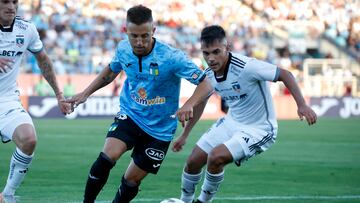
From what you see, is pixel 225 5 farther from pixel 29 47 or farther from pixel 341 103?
pixel 29 47

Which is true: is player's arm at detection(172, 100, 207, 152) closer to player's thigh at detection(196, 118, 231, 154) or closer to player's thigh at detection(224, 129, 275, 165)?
player's thigh at detection(196, 118, 231, 154)

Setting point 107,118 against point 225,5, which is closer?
point 107,118

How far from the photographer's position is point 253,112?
32.7 ft

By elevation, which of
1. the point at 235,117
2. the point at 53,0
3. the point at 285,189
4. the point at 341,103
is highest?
the point at 235,117

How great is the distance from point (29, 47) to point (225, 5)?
32.0 m

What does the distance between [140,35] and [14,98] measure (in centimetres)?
202

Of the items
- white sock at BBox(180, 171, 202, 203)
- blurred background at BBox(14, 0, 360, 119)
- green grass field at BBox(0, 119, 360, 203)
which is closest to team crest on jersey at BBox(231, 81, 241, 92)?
white sock at BBox(180, 171, 202, 203)

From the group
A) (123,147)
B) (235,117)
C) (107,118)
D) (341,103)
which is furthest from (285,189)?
(341,103)

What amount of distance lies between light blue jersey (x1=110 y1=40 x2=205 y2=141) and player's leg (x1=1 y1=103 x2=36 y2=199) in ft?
3.58

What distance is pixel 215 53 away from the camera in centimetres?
933

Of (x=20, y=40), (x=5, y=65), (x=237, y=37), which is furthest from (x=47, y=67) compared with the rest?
(x=237, y=37)

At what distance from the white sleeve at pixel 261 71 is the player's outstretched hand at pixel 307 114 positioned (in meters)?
0.67

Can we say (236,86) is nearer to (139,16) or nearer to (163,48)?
(163,48)

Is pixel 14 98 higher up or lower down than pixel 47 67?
lower down
